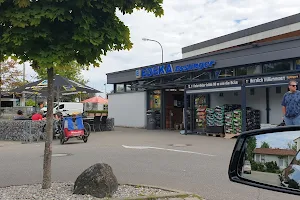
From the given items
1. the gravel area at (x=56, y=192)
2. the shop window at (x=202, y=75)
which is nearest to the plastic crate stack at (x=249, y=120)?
the shop window at (x=202, y=75)

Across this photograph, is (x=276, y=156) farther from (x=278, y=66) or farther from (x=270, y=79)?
(x=278, y=66)

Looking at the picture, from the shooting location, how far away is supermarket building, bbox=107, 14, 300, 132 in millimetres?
15562

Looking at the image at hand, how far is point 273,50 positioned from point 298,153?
591 inches

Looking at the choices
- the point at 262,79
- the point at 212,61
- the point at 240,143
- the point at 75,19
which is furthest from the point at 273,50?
the point at 240,143

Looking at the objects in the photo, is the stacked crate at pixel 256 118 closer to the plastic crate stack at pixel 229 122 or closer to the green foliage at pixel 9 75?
the plastic crate stack at pixel 229 122

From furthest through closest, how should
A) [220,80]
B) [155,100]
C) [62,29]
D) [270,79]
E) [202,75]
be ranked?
[155,100] → [202,75] → [220,80] → [270,79] → [62,29]

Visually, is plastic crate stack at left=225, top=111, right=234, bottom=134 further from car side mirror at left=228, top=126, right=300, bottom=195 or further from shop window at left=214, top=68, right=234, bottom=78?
car side mirror at left=228, top=126, right=300, bottom=195

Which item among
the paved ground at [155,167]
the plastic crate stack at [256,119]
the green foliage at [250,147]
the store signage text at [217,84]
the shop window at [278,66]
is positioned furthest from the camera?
the plastic crate stack at [256,119]

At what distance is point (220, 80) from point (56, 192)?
1182cm

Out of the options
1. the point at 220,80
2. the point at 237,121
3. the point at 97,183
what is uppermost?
the point at 220,80

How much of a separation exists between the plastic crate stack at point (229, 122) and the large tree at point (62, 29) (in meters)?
11.7

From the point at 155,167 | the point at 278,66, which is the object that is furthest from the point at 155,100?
the point at 155,167

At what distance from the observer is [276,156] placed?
6.92ft

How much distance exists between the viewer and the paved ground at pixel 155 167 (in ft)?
21.7
